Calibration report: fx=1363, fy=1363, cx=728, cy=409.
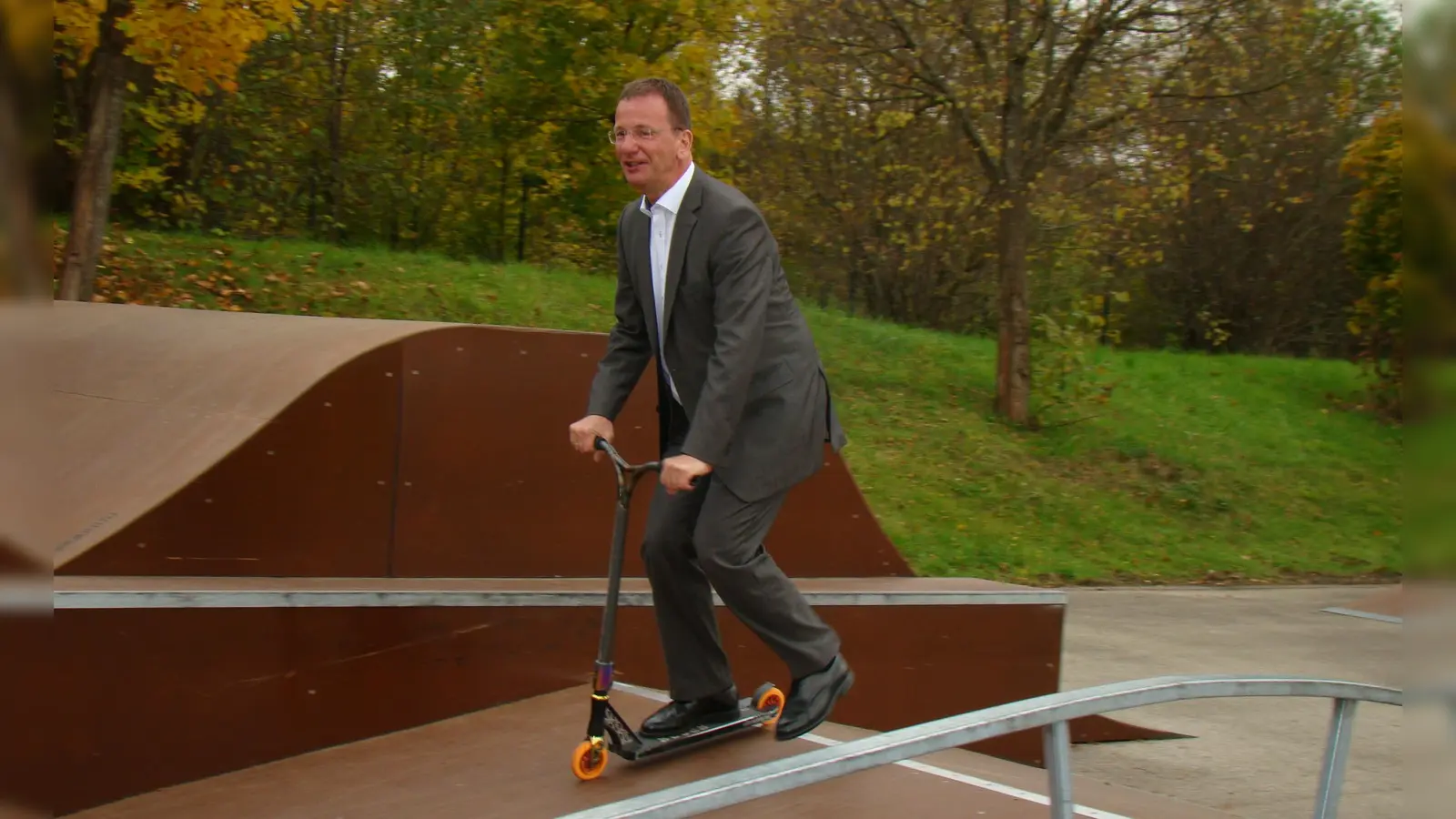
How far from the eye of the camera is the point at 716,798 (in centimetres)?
244

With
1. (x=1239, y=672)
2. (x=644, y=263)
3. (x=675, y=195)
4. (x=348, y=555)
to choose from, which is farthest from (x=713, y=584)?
(x=1239, y=672)

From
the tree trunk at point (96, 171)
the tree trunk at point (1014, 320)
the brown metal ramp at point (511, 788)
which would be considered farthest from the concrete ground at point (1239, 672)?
the tree trunk at point (96, 171)

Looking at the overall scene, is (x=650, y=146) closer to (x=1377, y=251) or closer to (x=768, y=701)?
(x=768, y=701)

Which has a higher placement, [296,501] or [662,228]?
[662,228]

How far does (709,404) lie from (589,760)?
1133mm

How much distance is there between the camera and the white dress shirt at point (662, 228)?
3.85 metres

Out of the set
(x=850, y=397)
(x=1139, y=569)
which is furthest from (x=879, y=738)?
(x=850, y=397)

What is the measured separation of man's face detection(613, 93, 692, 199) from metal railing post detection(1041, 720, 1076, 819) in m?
1.78

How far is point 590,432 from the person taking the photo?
12.9 ft

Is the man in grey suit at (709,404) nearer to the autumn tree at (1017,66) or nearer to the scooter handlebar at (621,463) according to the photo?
the scooter handlebar at (621,463)

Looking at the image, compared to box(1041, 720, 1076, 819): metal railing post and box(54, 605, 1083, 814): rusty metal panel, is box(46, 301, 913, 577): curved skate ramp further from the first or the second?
box(1041, 720, 1076, 819): metal railing post

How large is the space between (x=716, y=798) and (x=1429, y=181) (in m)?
1.95

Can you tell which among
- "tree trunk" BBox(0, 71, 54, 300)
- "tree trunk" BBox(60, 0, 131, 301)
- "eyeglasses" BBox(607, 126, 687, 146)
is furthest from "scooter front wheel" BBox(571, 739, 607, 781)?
"tree trunk" BBox(60, 0, 131, 301)

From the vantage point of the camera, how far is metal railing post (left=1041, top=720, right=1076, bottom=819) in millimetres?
3059
